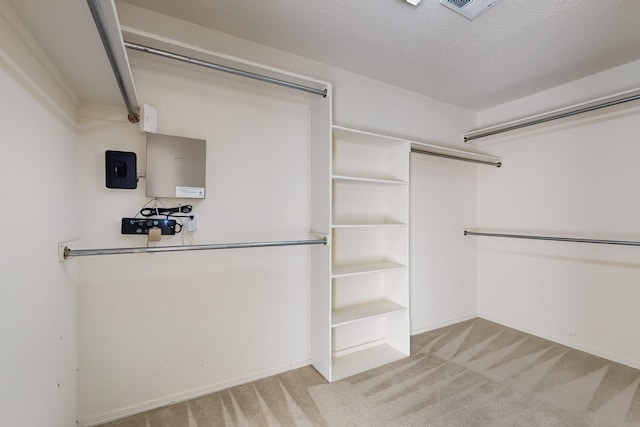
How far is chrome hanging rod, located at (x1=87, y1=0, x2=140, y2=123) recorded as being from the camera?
87cm

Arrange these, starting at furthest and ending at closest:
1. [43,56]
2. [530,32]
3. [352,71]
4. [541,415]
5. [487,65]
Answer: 1. [352,71]
2. [487,65]
3. [530,32]
4. [541,415]
5. [43,56]

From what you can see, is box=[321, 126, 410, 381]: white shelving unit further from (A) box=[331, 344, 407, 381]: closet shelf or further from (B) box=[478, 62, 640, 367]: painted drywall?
(B) box=[478, 62, 640, 367]: painted drywall

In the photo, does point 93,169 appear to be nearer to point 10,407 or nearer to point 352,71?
point 10,407

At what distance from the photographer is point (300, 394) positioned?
6.42ft

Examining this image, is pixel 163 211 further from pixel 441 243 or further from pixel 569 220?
pixel 569 220

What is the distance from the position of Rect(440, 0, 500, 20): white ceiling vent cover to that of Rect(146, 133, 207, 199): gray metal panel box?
71.2 inches

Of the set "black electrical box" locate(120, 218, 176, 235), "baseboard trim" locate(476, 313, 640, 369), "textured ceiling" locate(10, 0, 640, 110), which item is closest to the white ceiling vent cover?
"textured ceiling" locate(10, 0, 640, 110)

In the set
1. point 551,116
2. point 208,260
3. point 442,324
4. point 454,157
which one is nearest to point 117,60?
point 208,260

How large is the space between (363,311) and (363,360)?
434 millimetres

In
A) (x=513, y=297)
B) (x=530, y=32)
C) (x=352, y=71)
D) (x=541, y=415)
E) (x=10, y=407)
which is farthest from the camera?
(x=513, y=297)

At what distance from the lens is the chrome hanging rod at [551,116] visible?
7.16 feet

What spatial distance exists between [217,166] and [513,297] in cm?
Answer: 349

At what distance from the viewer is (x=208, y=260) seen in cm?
195

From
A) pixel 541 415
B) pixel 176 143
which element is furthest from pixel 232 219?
pixel 541 415
